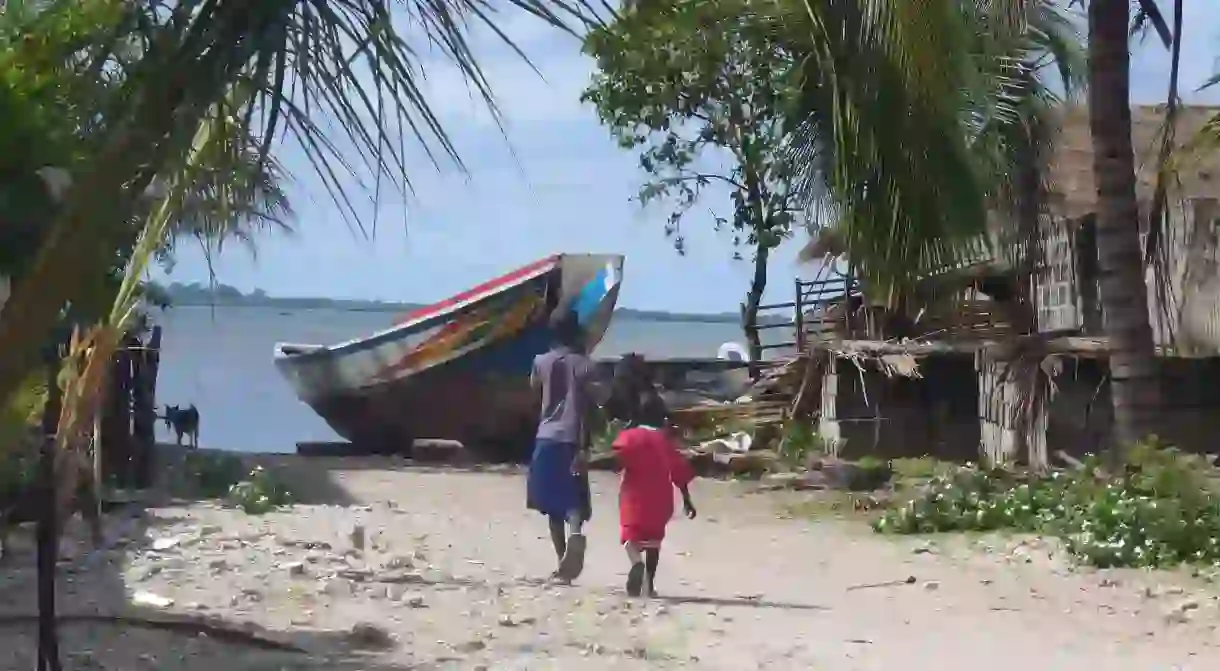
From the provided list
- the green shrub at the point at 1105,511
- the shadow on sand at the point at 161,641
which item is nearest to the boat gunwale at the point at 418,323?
the green shrub at the point at 1105,511

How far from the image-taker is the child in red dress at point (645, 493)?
8.30 meters

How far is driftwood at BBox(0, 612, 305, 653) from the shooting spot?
6.32 m

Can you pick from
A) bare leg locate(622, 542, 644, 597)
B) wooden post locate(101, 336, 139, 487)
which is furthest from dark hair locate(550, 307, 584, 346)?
wooden post locate(101, 336, 139, 487)

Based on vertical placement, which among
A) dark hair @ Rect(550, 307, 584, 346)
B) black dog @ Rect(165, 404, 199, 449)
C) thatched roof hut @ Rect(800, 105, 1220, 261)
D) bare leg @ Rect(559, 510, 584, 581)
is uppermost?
thatched roof hut @ Rect(800, 105, 1220, 261)

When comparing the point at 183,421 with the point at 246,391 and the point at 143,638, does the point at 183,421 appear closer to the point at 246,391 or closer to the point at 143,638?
the point at 143,638

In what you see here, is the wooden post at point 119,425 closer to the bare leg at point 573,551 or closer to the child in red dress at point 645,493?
the bare leg at point 573,551

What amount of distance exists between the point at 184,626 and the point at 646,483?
285 cm

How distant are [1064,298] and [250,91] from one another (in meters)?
16.8

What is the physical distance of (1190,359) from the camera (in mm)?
16844

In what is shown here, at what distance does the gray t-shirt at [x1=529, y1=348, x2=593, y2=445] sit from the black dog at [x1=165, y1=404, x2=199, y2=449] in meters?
11.8

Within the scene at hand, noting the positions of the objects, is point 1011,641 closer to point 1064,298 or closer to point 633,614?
point 633,614

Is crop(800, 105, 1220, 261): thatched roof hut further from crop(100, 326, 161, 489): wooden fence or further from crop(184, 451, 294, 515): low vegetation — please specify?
crop(100, 326, 161, 489): wooden fence

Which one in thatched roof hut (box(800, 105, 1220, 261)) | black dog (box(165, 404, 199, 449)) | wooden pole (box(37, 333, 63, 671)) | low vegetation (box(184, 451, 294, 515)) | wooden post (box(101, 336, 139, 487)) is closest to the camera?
wooden pole (box(37, 333, 63, 671))

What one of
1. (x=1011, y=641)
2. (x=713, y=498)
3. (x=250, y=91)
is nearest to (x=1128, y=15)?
(x=1011, y=641)
